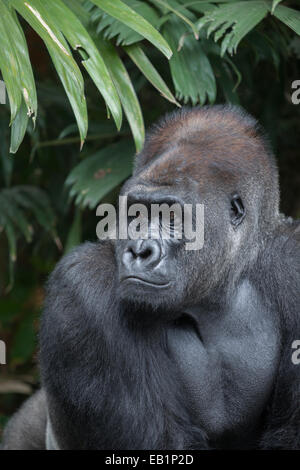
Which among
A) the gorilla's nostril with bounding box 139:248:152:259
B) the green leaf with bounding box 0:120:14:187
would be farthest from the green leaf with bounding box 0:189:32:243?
the gorilla's nostril with bounding box 139:248:152:259

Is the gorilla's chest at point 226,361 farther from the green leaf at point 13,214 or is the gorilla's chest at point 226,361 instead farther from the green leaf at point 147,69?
the green leaf at point 13,214

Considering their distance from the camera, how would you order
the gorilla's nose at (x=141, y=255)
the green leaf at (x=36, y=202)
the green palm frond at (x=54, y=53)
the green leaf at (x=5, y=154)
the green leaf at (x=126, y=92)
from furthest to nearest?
the green leaf at (x=36, y=202) → the green leaf at (x=5, y=154) → the green leaf at (x=126, y=92) → the green palm frond at (x=54, y=53) → the gorilla's nose at (x=141, y=255)

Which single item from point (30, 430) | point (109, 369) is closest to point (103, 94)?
point (109, 369)

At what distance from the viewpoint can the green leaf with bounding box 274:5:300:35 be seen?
3.04 m

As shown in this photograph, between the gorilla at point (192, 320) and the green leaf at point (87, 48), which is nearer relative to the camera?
the gorilla at point (192, 320)

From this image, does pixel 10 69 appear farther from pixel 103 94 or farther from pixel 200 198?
pixel 200 198

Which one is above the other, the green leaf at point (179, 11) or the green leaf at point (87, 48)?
the green leaf at point (179, 11)

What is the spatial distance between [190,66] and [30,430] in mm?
1859

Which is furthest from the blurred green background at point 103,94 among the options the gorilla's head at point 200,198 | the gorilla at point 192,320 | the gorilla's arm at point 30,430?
the gorilla's arm at point 30,430

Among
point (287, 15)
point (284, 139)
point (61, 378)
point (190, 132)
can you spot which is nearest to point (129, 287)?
point (61, 378)

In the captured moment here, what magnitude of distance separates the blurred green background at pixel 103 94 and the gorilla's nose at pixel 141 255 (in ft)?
1.95

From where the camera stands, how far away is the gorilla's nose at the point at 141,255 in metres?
2.36

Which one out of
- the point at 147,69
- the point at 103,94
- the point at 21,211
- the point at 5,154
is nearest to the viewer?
the point at 103,94

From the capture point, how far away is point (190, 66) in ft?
10.7
